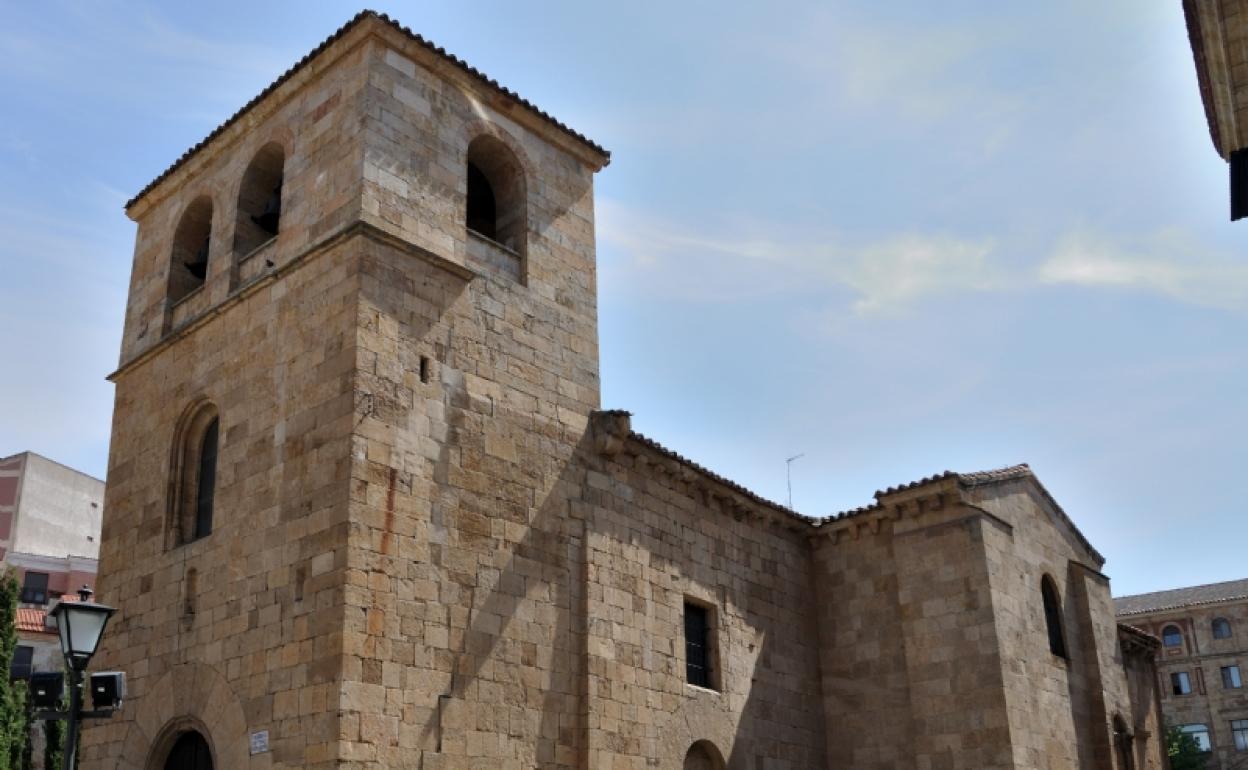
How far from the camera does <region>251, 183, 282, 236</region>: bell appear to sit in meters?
16.0

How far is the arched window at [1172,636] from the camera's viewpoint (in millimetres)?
46312

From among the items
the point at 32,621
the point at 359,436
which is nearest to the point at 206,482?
the point at 359,436

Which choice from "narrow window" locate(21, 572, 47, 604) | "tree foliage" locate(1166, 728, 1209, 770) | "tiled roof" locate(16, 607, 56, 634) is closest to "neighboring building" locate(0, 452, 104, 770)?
"narrow window" locate(21, 572, 47, 604)

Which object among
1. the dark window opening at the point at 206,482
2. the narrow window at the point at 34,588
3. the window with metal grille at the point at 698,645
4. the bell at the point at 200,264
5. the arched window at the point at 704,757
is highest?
the bell at the point at 200,264

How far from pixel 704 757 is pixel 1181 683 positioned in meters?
37.2

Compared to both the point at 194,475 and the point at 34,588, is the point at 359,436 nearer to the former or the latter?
the point at 194,475

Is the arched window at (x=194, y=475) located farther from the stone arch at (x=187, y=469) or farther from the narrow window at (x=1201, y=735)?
the narrow window at (x=1201, y=735)

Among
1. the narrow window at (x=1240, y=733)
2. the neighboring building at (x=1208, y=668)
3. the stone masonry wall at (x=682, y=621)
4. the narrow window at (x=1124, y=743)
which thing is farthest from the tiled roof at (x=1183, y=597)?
the stone masonry wall at (x=682, y=621)

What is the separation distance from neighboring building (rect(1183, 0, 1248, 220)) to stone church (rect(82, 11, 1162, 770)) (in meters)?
8.69

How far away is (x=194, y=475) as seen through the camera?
15.1 m

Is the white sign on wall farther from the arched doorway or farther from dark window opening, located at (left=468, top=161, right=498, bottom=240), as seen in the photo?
dark window opening, located at (left=468, top=161, right=498, bottom=240)

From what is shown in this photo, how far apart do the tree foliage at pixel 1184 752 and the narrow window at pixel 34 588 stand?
1559 inches

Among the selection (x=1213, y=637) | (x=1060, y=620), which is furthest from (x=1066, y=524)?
(x=1213, y=637)

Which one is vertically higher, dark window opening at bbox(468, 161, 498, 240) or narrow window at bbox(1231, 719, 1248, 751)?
dark window opening at bbox(468, 161, 498, 240)
